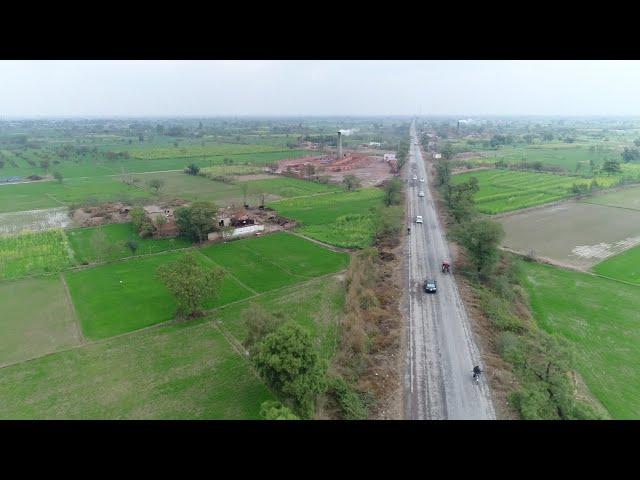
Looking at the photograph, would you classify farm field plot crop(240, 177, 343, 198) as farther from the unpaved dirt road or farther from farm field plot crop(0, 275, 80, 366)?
farm field plot crop(0, 275, 80, 366)

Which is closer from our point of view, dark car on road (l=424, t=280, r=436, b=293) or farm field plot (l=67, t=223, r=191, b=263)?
dark car on road (l=424, t=280, r=436, b=293)

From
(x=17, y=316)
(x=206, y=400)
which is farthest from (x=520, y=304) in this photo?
(x=17, y=316)

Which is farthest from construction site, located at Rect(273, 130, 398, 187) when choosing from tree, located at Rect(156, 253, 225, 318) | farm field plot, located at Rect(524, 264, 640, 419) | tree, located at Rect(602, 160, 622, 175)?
tree, located at Rect(156, 253, 225, 318)

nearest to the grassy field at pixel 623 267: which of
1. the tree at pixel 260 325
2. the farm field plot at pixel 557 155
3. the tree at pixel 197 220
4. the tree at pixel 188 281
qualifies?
the tree at pixel 260 325

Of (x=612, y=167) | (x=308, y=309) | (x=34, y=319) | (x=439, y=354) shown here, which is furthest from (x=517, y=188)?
(x=34, y=319)
